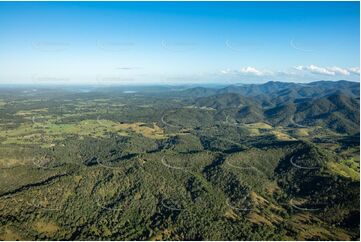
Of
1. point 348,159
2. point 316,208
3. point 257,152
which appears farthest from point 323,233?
point 348,159

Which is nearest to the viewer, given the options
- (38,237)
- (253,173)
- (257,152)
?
(38,237)

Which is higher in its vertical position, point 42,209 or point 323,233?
point 42,209

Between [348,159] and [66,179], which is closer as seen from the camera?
[66,179]

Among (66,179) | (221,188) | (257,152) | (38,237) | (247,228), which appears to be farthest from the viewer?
(257,152)

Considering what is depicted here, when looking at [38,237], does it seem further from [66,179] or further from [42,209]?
[66,179]

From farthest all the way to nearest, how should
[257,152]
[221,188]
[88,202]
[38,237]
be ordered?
[257,152] → [221,188] → [88,202] → [38,237]

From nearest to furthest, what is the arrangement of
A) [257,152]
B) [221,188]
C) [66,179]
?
[66,179] < [221,188] < [257,152]

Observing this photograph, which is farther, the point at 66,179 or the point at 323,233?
the point at 66,179

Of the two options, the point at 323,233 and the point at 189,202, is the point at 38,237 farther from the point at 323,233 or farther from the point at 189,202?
the point at 323,233

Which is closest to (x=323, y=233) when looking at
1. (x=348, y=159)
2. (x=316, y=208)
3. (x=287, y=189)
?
(x=316, y=208)
